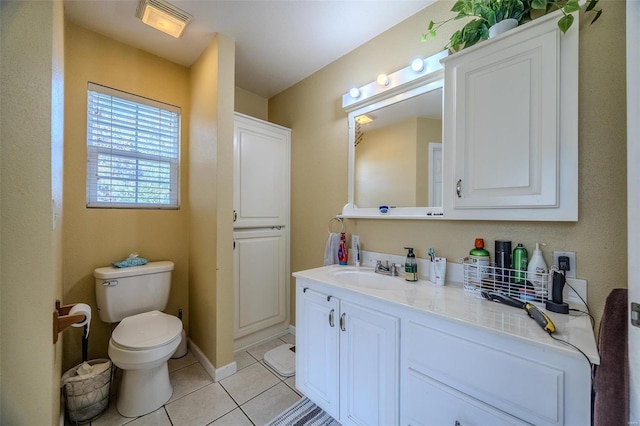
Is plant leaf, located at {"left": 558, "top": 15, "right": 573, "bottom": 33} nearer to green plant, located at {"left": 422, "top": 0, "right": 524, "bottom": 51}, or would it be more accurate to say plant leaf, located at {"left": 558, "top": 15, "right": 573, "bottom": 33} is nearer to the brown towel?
green plant, located at {"left": 422, "top": 0, "right": 524, "bottom": 51}

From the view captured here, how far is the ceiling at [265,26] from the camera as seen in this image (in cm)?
158

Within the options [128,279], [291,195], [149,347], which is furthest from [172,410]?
[291,195]

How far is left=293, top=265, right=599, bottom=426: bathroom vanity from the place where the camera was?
76 cm

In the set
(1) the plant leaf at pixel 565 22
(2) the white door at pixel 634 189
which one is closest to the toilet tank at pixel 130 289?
(2) the white door at pixel 634 189

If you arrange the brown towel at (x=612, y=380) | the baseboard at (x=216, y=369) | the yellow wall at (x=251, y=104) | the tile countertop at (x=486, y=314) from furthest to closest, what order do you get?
the yellow wall at (x=251, y=104), the baseboard at (x=216, y=369), the tile countertop at (x=486, y=314), the brown towel at (x=612, y=380)

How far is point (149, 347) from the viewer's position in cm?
146

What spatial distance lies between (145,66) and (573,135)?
2.88m

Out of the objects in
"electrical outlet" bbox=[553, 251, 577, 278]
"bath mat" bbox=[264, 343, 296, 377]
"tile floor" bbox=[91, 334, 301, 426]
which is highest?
"electrical outlet" bbox=[553, 251, 577, 278]

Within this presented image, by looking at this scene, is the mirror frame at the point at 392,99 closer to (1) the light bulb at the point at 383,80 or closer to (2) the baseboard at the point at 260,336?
(1) the light bulb at the point at 383,80

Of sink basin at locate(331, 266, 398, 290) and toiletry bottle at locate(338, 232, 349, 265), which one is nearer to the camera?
sink basin at locate(331, 266, 398, 290)

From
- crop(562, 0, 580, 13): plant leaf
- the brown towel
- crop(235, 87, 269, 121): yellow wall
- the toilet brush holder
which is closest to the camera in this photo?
the brown towel

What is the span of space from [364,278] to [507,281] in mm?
796

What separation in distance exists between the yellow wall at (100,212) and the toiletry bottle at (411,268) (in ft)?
6.46

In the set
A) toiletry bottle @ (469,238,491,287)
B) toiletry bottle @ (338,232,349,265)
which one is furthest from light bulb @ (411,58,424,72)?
toiletry bottle @ (338,232,349,265)
